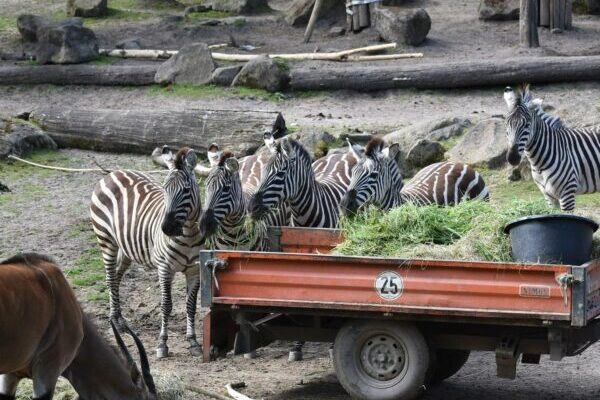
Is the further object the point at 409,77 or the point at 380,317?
the point at 409,77

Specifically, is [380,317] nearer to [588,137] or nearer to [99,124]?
[588,137]

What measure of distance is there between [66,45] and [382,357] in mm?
13924

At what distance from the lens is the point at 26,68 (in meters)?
21.3

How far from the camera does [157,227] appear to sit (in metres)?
11.4

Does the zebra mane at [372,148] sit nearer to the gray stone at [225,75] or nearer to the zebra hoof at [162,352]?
the zebra hoof at [162,352]

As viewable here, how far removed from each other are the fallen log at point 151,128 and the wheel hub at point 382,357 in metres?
7.67

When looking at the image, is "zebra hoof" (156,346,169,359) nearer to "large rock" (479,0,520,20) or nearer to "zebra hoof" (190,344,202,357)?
"zebra hoof" (190,344,202,357)

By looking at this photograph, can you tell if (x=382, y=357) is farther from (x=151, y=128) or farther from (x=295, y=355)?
(x=151, y=128)

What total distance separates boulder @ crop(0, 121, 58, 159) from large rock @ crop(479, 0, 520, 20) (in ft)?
32.0

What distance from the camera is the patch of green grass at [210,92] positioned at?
786 inches

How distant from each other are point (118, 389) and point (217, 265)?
1.12 metres

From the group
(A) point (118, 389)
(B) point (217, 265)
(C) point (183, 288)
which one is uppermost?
(B) point (217, 265)

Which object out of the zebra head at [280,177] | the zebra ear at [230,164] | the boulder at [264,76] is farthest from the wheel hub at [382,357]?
the boulder at [264,76]

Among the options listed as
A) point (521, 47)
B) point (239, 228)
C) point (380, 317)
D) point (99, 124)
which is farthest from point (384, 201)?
point (521, 47)
